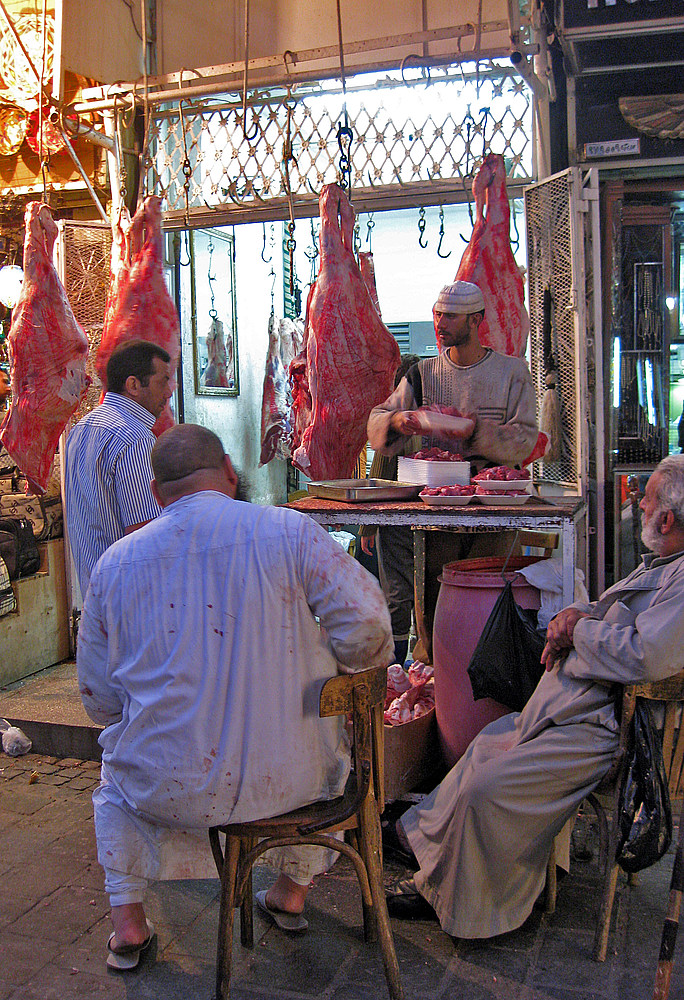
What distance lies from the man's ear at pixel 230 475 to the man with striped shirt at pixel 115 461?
0.88 metres

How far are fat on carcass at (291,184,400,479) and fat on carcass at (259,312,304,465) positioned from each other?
2596mm

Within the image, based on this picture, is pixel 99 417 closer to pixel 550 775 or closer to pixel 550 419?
pixel 550 775

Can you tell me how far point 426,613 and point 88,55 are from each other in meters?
4.17

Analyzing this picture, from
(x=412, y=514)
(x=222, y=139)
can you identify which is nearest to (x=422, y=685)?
(x=412, y=514)

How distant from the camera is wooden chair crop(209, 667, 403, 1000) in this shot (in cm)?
224

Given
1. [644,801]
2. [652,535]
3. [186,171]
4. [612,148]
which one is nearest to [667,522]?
[652,535]

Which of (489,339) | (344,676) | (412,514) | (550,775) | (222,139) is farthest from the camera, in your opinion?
(222,139)

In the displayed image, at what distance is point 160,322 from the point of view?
184 inches

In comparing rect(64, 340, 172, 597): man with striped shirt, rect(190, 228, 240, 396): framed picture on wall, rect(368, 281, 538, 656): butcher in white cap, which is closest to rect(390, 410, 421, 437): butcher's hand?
rect(368, 281, 538, 656): butcher in white cap

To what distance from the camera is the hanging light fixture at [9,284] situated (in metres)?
5.38

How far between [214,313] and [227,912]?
5.25 metres

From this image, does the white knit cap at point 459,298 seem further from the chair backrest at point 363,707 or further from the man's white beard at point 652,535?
the chair backrest at point 363,707

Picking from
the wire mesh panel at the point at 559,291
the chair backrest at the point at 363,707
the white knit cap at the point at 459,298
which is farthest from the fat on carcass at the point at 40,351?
the chair backrest at the point at 363,707

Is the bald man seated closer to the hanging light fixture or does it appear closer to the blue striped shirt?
the blue striped shirt
